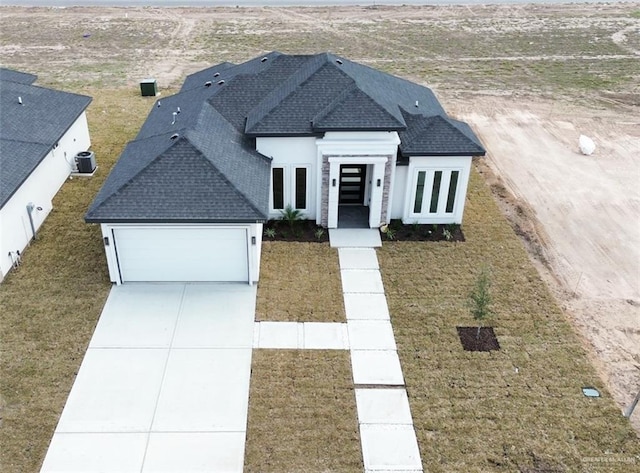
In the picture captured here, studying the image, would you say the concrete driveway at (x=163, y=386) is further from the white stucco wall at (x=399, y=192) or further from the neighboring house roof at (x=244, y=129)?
the white stucco wall at (x=399, y=192)

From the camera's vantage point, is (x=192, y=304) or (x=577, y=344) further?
(x=192, y=304)

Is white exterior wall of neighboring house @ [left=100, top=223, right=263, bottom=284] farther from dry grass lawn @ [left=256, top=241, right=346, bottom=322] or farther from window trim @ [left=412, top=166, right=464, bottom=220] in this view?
window trim @ [left=412, top=166, right=464, bottom=220]

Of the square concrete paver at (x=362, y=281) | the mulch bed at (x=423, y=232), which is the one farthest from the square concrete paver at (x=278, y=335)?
the mulch bed at (x=423, y=232)

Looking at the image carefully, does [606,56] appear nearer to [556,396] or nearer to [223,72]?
[223,72]

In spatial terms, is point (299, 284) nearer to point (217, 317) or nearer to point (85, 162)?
point (217, 317)

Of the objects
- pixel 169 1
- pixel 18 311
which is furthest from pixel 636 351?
pixel 169 1
